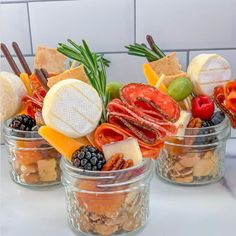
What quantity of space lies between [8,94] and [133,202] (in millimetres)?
245

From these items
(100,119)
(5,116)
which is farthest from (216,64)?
(5,116)

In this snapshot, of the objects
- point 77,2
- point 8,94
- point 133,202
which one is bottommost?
point 133,202

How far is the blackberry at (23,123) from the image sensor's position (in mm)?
613

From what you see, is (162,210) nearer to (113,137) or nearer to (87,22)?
(113,137)

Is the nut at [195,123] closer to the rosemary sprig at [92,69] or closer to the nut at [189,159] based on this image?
the nut at [189,159]

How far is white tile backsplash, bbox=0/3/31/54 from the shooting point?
2.38 feet

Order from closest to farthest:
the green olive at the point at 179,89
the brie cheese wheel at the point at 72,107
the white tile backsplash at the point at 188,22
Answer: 1. the brie cheese wheel at the point at 72,107
2. the green olive at the point at 179,89
3. the white tile backsplash at the point at 188,22

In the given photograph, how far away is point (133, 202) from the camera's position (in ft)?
1.68

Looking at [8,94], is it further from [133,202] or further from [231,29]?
[231,29]

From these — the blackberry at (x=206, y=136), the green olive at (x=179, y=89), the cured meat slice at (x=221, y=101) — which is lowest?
the blackberry at (x=206, y=136)

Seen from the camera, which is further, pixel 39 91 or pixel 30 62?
pixel 30 62

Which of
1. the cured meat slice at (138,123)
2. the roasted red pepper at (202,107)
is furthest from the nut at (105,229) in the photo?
the roasted red pepper at (202,107)

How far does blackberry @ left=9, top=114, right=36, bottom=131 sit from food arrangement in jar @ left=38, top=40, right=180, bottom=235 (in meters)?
0.12

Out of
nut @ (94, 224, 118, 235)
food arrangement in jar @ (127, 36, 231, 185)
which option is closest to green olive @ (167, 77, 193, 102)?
food arrangement in jar @ (127, 36, 231, 185)
